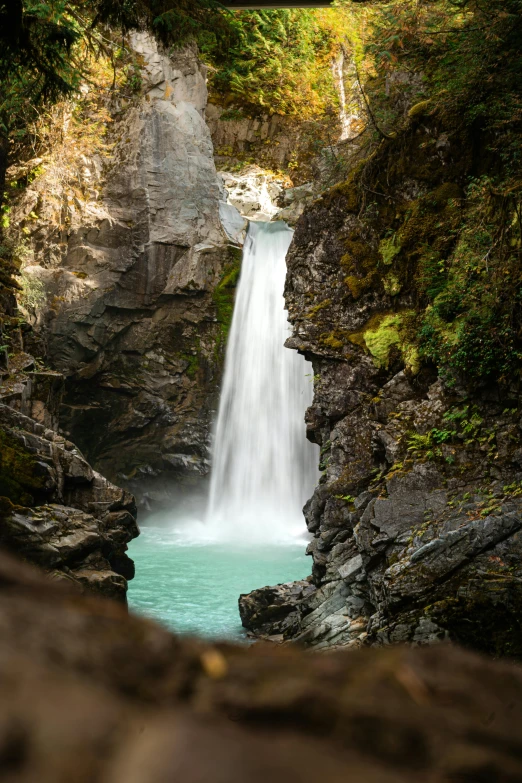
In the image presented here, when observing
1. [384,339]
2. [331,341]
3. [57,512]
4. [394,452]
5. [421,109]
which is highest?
[421,109]

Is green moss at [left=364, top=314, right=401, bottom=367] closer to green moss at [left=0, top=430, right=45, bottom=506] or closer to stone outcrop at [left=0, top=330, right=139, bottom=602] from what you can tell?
stone outcrop at [left=0, top=330, right=139, bottom=602]

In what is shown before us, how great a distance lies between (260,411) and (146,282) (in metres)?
6.26

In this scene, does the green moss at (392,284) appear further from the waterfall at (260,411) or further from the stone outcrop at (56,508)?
the waterfall at (260,411)

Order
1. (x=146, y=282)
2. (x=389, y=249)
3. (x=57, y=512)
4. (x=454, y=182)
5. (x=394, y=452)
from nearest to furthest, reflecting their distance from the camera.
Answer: (x=394, y=452) < (x=57, y=512) < (x=454, y=182) < (x=389, y=249) < (x=146, y=282)

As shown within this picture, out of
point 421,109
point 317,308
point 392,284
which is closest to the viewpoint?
point 421,109

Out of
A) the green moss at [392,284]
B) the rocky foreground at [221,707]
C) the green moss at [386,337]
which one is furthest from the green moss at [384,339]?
the rocky foreground at [221,707]

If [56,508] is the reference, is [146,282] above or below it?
above

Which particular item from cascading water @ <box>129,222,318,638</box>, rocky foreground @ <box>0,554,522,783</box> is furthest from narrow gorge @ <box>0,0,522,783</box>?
cascading water @ <box>129,222,318,638</box>

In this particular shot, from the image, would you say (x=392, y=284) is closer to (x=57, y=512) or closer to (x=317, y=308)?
(x=317, y=308)

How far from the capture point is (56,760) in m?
0.54

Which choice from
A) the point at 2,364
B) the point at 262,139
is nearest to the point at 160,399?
the point at 2,364

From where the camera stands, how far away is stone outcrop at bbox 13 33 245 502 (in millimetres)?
19078

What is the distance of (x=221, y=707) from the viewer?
679 mm

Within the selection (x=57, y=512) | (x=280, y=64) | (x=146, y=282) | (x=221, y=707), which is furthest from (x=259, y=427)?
(x=221, y=707)
